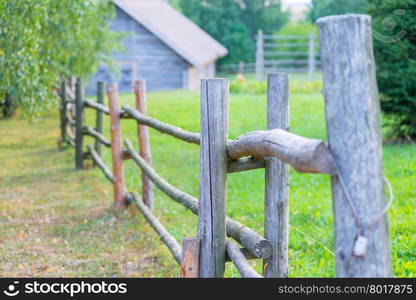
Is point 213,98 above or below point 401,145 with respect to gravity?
above

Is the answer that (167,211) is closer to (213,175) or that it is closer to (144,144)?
(144,144)

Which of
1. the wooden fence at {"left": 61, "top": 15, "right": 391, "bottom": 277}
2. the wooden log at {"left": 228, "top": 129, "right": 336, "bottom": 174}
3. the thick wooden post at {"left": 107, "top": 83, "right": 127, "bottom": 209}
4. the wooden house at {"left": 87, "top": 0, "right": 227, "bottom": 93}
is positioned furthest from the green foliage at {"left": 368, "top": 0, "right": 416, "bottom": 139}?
the wooden house at {"left": 87, "top": 0, "right": 227, "bottom": 93}

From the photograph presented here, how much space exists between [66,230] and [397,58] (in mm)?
6435

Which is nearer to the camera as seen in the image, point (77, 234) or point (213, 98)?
point (213, 98)

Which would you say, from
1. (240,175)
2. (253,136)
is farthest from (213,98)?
(240,175)

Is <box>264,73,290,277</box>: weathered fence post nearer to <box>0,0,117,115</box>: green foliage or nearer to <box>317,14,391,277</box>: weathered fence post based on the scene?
<box>317,14,391,277</box>: weathered fence post

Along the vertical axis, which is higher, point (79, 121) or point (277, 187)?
point (277, 187)

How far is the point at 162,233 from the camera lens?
5.98m

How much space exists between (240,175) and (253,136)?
6441 mm

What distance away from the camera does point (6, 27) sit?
7945 millimetres

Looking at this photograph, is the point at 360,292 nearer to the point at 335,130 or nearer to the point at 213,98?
the point at 335,130

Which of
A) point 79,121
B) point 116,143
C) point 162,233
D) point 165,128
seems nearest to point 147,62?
point 79,121

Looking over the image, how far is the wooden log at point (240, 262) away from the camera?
350cm

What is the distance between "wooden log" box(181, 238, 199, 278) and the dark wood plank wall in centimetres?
2553
